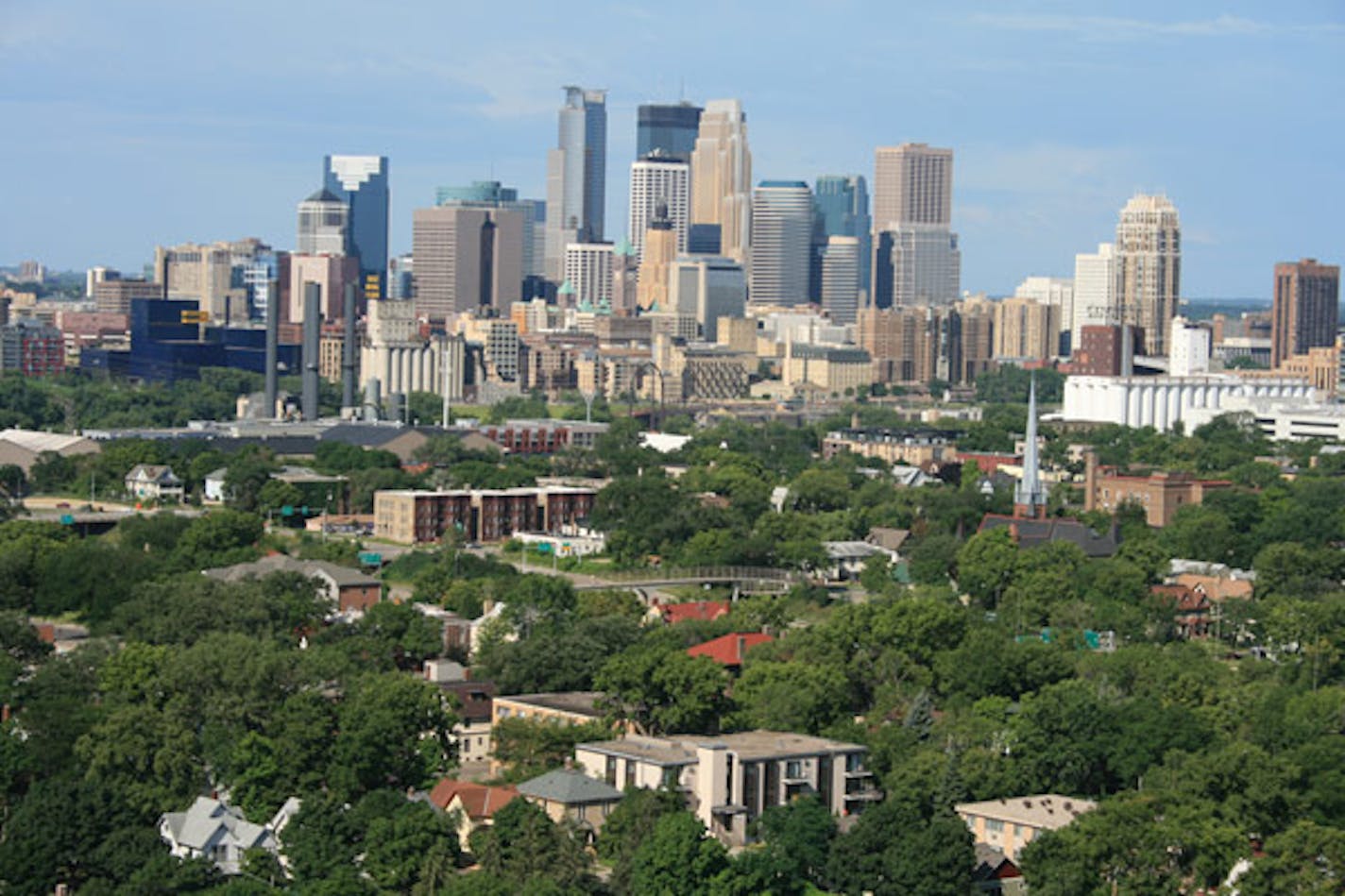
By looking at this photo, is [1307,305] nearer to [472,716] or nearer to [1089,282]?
[1089,282]

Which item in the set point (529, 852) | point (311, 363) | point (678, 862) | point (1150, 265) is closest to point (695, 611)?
point (529, 852)

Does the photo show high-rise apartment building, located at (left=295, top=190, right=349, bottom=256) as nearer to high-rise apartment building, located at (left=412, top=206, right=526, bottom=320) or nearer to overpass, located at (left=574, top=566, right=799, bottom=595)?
high-rise apartment building, located at (left=412, top=206, right=526, bottom=320)

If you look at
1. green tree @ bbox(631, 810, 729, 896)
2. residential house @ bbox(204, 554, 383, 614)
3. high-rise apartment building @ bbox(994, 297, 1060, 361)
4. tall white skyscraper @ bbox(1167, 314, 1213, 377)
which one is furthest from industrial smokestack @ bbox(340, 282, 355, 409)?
green tree @ bbox(631, 810, 729, 896)

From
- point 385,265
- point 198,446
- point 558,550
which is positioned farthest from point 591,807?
point 385,265

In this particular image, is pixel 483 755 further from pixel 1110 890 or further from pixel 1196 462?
pixel 1196 462

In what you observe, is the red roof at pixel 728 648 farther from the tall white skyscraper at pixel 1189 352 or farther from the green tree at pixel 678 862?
the tall white skyscraper at pixel 1189 352

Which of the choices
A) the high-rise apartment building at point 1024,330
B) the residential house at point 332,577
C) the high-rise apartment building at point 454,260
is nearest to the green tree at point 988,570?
the residential house at point 332,577
